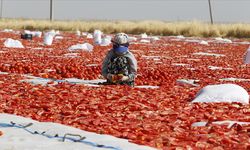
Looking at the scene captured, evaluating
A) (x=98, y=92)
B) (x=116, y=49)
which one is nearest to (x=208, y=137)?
(x=98, y=92)

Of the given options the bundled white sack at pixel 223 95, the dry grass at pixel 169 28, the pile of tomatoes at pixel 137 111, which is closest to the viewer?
the pile of tomatoes at pixel 137 111

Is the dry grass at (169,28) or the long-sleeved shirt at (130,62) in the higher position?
the dry grass at (169,28)

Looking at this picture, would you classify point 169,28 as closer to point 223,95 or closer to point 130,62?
point 130,62

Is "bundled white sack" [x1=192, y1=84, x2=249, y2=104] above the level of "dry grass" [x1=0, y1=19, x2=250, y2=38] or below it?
below

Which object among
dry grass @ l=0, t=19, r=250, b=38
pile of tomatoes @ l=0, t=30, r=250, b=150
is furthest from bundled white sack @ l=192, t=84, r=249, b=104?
dry grass @ l=0, t=19, r=250, b=38

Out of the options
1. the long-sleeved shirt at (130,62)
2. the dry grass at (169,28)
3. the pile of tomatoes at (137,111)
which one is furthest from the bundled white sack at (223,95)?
the dry grass at (169,28)

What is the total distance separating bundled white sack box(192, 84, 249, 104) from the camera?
13.0 meters

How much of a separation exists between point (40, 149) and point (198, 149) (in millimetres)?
2051

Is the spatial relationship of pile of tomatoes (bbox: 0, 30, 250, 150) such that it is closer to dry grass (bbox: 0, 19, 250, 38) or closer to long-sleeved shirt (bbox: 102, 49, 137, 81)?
long-sleeved shirt (bbox: 102, 49, 137, 81)

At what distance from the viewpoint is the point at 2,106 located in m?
11.5

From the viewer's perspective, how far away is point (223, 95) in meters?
13.1

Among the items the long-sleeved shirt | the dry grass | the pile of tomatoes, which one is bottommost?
the pile of tomatoes

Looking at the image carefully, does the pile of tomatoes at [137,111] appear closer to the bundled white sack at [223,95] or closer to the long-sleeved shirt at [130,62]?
the bundled white sack at [223,95]

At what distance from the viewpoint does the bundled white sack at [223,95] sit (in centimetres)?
1302
